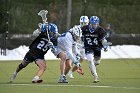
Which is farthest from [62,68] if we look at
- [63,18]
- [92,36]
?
[63,18]

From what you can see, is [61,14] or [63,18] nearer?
[63,18]

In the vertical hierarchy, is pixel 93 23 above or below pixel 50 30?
above

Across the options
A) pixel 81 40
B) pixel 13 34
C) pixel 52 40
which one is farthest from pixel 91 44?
pixel 13 34

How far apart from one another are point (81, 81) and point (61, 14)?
17319 millimetres

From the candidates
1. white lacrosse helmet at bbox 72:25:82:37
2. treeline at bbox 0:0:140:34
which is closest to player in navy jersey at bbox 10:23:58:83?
white lacrosse helmet at bbox 72:25:82:37

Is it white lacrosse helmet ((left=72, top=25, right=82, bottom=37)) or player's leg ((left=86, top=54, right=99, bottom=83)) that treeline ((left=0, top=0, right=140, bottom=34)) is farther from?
player's leg ((left=86, top=54, right=99, bottom=83))

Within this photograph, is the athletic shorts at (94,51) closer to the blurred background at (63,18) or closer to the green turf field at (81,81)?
the green turf field at (81,81)

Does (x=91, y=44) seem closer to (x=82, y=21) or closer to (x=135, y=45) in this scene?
(x=82, y=21)

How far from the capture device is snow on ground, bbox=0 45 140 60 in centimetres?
3438

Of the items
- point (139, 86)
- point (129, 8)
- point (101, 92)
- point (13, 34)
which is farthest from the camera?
Result: point (129, 8)

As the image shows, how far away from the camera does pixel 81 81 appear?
68.3ft

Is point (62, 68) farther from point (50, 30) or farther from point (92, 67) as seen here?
point (50, 30)

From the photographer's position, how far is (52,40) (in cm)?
1969

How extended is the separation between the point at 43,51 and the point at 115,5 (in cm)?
2067
